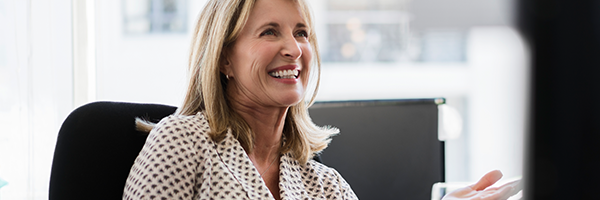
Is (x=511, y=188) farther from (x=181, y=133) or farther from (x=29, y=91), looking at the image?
(x=29, y=91)

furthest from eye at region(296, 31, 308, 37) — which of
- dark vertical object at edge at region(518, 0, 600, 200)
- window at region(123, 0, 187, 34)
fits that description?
window at region(123, 0, 187, 34)

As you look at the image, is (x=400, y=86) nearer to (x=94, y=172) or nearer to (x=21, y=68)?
(x=21, y=68)

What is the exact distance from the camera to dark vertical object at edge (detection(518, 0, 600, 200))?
100mm

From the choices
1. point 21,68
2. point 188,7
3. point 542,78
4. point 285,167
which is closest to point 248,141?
point 285,167

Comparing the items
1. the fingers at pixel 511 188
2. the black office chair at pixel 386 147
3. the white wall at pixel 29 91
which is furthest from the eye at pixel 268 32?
the white wall at pixel 29 91

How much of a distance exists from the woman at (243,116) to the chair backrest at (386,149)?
0.38 ft

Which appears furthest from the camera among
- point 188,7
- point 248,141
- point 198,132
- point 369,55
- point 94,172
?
point 369,55

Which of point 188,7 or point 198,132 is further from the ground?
point 188,7

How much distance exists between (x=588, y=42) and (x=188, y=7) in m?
4.10

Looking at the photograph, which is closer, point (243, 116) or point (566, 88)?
point (566, 88)

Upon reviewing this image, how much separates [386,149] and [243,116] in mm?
398

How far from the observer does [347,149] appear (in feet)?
4.22

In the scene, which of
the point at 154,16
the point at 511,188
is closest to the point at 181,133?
the point at 511,188

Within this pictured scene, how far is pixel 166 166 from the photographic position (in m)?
0.88
